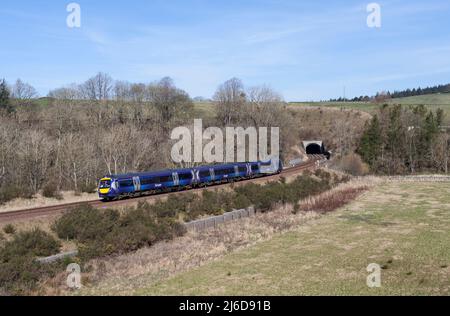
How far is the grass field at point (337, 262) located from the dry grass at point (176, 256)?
87cm

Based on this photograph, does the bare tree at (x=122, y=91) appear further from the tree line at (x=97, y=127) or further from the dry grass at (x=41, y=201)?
the dry grass at (x=41, y=201)

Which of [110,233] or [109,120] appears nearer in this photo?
[110,233]

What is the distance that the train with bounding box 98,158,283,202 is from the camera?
1410 inches

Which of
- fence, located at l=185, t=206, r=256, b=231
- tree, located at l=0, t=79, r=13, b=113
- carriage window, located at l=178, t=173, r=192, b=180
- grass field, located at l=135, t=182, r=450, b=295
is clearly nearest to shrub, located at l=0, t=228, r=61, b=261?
grass field, located at l=135, t=182, r=450, b=295

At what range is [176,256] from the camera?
24.7 meters

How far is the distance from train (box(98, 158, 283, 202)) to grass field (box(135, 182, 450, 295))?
47.1 feet

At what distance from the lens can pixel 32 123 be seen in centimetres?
7462

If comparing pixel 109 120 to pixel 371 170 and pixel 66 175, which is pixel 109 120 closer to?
pixel 66 175

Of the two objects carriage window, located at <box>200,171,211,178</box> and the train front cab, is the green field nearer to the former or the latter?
carriage window, located at <box>200,171,211,178</box>

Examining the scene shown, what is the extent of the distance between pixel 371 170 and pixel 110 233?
78.1 m

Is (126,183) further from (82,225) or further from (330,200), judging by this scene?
(330,200)

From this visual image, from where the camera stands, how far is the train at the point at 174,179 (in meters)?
35.8

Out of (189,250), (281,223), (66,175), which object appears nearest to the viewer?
(189,250)
